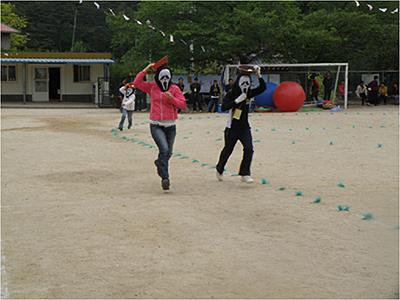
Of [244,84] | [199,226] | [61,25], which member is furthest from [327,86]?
[61,25]

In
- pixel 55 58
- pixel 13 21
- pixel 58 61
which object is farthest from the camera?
pixel 13 21

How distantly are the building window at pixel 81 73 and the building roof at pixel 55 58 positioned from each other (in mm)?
2014

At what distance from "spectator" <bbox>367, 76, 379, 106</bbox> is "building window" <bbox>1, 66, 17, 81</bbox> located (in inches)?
795

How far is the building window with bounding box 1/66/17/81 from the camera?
1690 inches

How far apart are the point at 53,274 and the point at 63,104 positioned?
3609cm

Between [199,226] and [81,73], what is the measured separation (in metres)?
37.2

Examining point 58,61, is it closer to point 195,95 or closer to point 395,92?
point 195,95

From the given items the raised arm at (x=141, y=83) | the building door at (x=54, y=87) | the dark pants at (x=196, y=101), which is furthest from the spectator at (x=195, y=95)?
the raised arm at (x=141, y=83)

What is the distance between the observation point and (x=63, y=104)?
4128 centimetres

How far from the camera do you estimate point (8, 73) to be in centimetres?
4303

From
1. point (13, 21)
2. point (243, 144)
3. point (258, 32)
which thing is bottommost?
point (243, 144)

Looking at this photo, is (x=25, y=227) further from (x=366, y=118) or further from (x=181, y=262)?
(x=366, y=118)

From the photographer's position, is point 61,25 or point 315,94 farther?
point 61,25

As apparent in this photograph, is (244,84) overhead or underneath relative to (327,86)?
overhead
